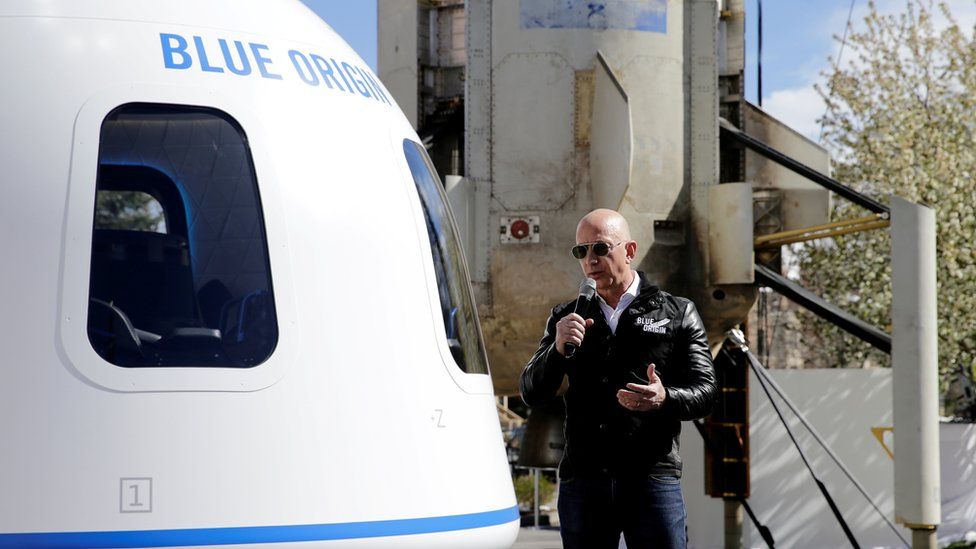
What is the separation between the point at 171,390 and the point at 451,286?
4.83 ft

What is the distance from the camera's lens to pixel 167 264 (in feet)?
15.5

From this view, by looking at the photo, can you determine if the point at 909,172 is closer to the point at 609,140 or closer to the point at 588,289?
the point at 609,140

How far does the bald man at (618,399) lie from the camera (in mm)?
4668

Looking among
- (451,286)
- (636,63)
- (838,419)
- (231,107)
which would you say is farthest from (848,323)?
(231,107)

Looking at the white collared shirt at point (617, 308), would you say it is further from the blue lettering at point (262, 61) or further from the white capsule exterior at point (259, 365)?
the blue lettering at point (262, 61)

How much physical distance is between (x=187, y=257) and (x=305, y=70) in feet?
2.89

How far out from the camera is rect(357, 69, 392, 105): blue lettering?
217 inches

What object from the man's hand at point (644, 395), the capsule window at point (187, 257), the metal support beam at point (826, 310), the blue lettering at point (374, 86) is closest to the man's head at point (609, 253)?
the man's hand at point (644, 395)

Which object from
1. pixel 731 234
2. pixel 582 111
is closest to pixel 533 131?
pixel 582 111

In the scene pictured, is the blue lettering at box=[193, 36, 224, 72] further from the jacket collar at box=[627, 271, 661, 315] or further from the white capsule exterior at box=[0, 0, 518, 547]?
the jacket collar at box=[627, 271, 661, 315]

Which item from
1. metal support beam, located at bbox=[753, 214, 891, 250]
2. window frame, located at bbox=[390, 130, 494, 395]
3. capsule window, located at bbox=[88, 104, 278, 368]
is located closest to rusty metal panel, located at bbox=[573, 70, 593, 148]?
metal support beam, located at bbox=[753, 214, 891, 250]

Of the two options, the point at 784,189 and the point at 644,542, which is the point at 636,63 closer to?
the point at 784,189

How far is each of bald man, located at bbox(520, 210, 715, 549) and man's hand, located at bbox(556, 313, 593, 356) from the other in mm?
61

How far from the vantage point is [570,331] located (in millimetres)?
4480
